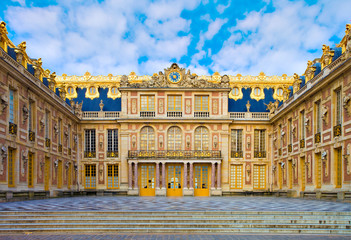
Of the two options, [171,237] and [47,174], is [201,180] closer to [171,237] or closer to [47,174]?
[47,174]

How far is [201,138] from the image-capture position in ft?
129

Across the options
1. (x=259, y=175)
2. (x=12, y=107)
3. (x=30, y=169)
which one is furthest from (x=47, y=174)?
(x=259, y=175)

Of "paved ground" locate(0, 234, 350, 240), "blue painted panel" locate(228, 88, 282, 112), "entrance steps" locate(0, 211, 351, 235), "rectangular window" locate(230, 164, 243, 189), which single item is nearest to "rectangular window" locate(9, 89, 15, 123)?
"entrance steps" locate(0, 211, 351, 235)

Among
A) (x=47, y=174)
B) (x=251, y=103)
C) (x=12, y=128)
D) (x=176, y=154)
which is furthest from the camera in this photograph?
(x=251, y=103)

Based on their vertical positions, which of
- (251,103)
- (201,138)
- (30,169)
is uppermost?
(251,103)

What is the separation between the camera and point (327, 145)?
24469 mm

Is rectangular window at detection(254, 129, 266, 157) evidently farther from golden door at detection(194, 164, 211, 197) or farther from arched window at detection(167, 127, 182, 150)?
arched window at detection(167, 127, 182, 150)

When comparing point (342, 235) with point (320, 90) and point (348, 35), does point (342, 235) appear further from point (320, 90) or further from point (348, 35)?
point (320, 90)

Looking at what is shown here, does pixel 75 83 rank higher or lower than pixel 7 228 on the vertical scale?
higher

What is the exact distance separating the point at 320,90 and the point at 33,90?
64.9ft

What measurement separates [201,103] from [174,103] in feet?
9.23

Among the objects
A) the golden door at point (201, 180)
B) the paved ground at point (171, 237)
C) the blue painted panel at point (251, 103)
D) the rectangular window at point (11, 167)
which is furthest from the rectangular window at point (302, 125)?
the rectangular window at point (11, 167)

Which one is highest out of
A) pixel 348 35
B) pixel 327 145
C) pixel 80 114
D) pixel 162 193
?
pixel 348 35

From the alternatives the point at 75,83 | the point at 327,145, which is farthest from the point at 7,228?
the point at 75,83
